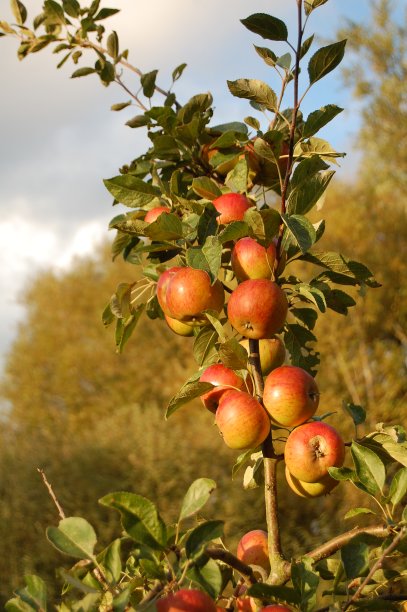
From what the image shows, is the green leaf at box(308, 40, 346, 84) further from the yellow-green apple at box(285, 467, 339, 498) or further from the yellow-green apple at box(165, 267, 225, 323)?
the yellow-green apple at box(285, 467, 339, 498)

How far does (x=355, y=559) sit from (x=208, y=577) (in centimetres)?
13

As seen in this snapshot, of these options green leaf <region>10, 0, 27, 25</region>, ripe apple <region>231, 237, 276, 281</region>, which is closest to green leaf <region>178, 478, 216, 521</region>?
ripe apple <region>231, 237, 276, 281</region>

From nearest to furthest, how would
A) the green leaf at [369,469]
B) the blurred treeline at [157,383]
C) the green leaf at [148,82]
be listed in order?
the green leaf at [369,469]
the green leaf at [148,82]
the blurred treeline at [157,383]

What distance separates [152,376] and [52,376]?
1628 millimetres

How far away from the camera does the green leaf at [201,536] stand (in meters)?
0.52

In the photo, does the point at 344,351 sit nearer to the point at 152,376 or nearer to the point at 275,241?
the point at 152,376

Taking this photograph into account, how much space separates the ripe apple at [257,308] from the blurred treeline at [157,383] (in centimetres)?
388

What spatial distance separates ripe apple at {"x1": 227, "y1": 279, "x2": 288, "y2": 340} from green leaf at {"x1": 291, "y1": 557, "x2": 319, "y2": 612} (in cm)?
22

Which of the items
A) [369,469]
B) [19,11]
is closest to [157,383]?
[19,11]

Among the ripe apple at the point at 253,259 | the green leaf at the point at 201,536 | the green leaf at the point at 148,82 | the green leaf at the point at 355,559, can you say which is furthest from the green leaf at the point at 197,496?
the green leaf at the point at 148,82

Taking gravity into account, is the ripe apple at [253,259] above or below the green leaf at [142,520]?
above

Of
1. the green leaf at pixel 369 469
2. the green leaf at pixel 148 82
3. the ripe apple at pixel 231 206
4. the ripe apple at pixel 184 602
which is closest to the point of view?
the ripe apple at pixel 184 602

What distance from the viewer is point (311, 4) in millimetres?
656

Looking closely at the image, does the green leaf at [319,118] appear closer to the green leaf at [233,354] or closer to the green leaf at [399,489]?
the green leaf at [233,354]
